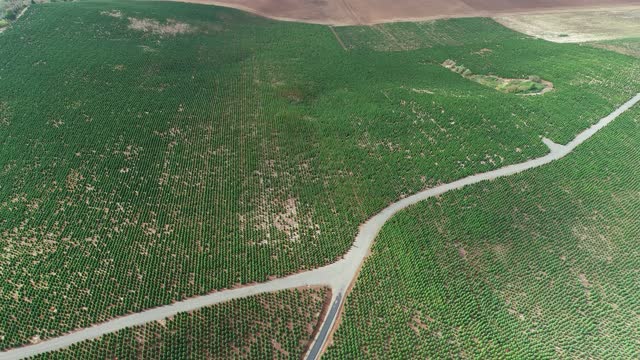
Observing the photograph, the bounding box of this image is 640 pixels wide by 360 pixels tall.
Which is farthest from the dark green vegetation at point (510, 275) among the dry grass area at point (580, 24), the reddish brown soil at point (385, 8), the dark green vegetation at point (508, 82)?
the reddish brown soil at point (385, 8)

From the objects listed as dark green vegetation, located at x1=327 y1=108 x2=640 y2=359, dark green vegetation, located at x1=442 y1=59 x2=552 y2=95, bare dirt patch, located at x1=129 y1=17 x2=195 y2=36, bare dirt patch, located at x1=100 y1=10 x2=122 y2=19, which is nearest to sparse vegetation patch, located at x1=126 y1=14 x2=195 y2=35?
bare dirt patch, located at x1=129 y1=17 x2=195 y2=36

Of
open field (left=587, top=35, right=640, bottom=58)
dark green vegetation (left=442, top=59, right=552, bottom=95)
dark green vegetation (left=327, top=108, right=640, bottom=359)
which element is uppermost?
open field (left=587, top=35, right=640, bottom=58)

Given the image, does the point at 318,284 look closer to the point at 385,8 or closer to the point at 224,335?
the point at 224,335

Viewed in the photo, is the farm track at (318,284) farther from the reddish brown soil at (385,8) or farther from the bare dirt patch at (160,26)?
the bare dirt patch at (160,26)

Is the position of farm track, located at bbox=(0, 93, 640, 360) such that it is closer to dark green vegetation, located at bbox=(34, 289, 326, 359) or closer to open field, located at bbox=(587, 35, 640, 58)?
dark green vegetation, located at bbox=(34, 289, 326, 359)

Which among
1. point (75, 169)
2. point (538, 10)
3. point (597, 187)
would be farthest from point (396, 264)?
point (538, 10)

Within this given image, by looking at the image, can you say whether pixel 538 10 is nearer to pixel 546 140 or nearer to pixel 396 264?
pixel 546 140
